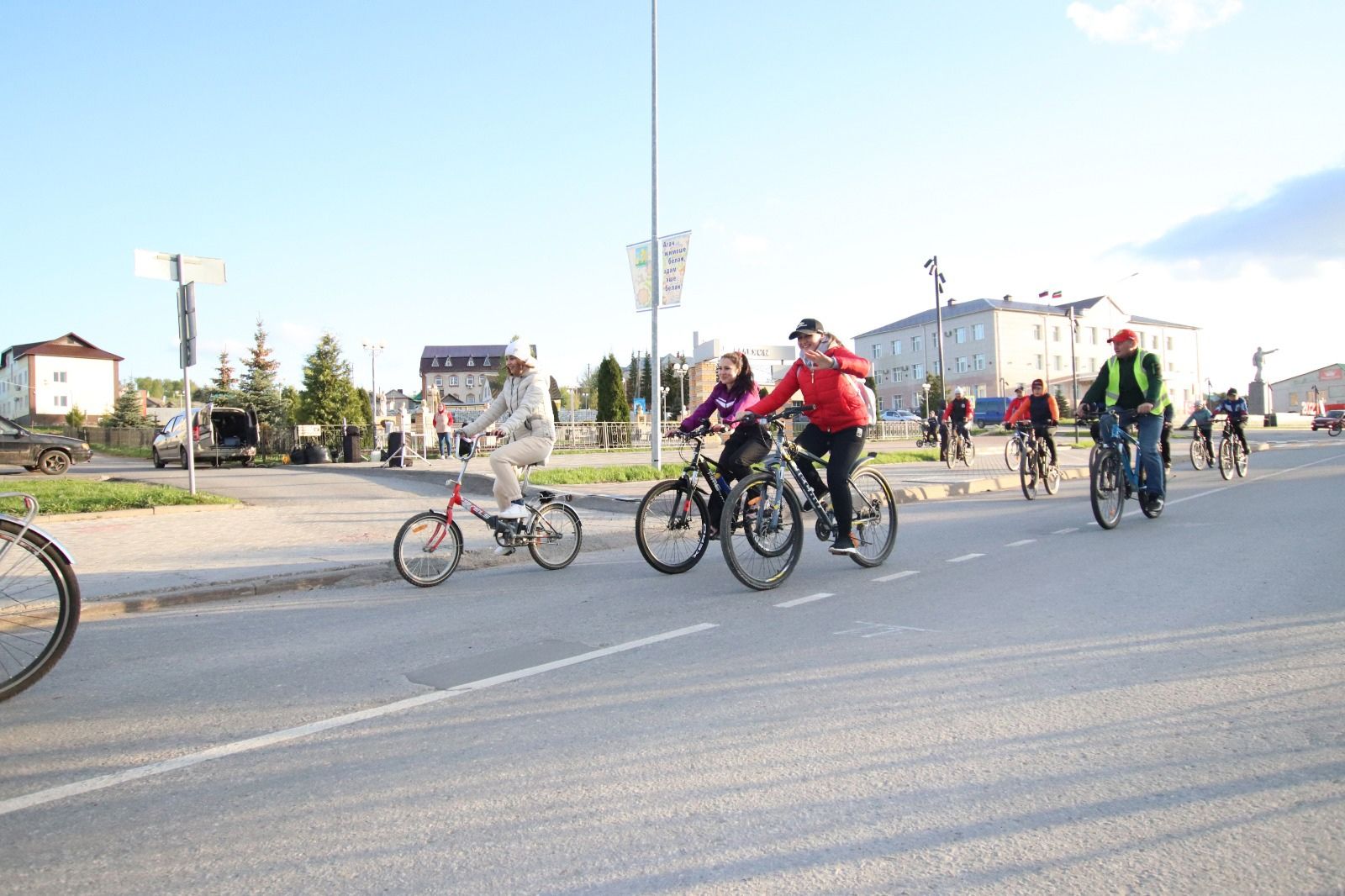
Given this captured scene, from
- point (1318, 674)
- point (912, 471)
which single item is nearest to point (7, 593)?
point (1318, 674)

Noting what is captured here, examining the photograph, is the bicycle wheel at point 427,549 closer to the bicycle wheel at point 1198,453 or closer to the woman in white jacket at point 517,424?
the woman in white jacket at point 517,424

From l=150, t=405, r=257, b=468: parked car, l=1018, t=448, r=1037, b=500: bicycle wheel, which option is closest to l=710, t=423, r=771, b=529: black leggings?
l=1018, t=448, r=1037, b=500: bicycle wheel

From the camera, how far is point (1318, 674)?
4.15 metres

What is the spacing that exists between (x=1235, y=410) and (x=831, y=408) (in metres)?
13.9

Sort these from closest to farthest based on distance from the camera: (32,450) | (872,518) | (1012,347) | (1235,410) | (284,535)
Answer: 1. (872,518)
2. (284,535)
3. (1235,410)
4. (32,450)
5. (1012,347)

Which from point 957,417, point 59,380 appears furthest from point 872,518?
point 59,380

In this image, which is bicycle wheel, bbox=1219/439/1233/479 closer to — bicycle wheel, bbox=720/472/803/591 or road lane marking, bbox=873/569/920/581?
road lane marking, bbox=873/569/920/581

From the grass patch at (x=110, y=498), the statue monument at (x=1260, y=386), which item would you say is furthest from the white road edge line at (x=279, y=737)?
the statue monument at (x=1260, y=386)

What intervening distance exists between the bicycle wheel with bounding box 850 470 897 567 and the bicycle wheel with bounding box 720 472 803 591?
0.67 metres

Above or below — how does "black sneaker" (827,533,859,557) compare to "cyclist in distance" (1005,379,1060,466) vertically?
below

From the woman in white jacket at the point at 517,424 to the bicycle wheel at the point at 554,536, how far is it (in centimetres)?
22

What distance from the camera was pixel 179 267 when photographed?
12922mm

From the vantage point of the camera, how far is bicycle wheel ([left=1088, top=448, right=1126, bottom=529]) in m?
9.62

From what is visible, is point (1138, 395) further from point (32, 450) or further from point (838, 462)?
point (32, 450)
